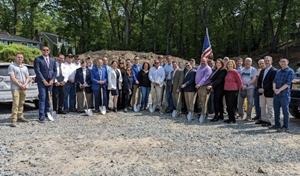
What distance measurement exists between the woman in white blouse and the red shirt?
3.34 m

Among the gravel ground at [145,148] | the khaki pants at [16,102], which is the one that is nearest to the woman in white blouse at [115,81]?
the gravel ground at [145,148]

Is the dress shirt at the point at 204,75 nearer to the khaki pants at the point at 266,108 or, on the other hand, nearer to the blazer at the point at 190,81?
the blazer at the point at 190,81

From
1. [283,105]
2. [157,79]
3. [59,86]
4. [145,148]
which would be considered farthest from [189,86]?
[59,86]

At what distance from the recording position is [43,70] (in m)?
7.03

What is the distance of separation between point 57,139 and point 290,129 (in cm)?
550

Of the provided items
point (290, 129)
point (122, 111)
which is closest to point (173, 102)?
point (122, 111)

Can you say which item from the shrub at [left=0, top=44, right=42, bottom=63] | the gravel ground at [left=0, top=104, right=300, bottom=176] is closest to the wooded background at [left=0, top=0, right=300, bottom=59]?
the shrub at [left=0, top=44, right=42, bottom=63]

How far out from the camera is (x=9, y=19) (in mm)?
46000

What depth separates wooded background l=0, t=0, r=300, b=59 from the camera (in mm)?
34094

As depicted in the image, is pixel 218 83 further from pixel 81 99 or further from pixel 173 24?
pixel 173 24

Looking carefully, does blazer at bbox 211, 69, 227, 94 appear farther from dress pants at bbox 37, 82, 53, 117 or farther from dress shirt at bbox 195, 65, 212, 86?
dress pants at bbox 37, 82, 53, 117

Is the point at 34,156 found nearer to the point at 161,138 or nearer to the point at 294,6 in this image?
the point at 161,138

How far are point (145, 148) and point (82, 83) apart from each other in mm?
3996

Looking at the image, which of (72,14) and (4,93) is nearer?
(4,93)
